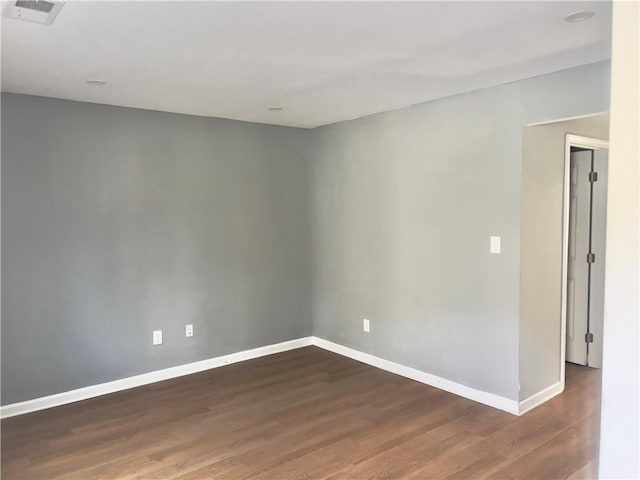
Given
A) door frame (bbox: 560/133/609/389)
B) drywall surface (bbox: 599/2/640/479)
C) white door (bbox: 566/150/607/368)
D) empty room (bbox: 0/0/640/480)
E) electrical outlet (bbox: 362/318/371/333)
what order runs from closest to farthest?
drywall surface (bbox: 599/2/640/479) < empty room (bbox: 0/0/640/480) < door frame (bbox: 560/133/609/389) < white door (bbox: 566/150/607/368) < electrical outlet (bbox: 362/318/371/333)

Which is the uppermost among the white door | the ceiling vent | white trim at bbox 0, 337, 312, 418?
the ceiling vent

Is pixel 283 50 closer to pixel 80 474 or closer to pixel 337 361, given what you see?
pixel 80 474

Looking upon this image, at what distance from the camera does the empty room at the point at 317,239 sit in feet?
7.06

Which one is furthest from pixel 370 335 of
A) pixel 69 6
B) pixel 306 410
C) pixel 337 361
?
pixel 69 6

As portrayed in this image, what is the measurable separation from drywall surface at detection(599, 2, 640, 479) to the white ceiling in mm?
436

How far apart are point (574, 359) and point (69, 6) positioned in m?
Answer: 4.59

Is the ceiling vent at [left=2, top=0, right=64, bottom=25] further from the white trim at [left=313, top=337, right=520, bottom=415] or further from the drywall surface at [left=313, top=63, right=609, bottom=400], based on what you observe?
the white trim at [left=313, top=337, right=520, bottom=415]

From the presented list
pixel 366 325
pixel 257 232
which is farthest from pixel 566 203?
pixel 257 232

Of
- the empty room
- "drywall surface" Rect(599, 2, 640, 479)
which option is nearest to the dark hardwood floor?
the empty room

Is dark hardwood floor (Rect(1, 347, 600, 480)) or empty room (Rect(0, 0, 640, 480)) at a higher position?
empty room (Rect(0, 0, 640, 480))

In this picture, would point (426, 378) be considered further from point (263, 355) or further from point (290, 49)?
point (290, 49)

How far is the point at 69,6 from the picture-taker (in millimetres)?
1916

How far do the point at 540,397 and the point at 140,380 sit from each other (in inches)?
122

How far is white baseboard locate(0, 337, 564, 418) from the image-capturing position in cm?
335
